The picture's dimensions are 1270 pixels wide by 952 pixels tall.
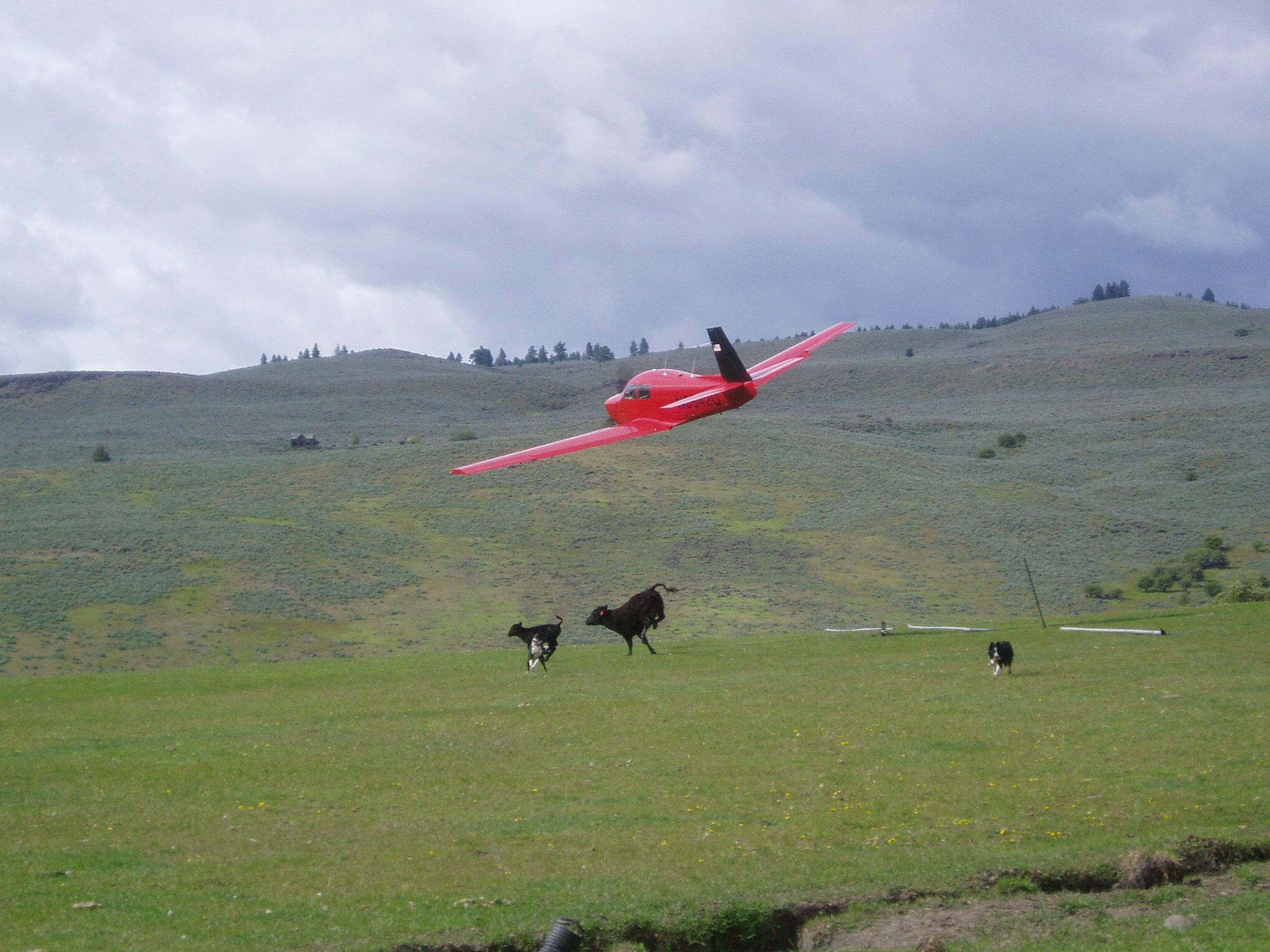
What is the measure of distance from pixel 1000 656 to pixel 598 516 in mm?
45210

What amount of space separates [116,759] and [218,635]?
29.0 m

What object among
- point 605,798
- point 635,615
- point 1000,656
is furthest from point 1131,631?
point 605,798

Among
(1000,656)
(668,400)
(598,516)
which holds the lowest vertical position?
(1000,656)

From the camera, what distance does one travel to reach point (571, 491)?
70.2 m

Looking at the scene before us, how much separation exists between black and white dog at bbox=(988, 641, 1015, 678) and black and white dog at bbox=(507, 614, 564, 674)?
29.6ft

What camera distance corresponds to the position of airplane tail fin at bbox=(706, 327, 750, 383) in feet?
74.8

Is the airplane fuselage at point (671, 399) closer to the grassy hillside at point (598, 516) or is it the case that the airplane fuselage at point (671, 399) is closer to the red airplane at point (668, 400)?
the red airplane at point (668, 400)

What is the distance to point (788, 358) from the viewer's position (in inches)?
1078

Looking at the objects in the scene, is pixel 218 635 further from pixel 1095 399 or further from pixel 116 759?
pixel 1095 399

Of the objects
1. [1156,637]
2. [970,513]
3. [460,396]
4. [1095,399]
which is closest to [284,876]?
[1156,637]

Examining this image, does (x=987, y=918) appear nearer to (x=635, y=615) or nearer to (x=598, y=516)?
(x=635, y=615)

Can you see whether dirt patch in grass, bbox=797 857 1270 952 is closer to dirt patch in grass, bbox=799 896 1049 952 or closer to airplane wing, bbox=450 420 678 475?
dirt patch in grass, bbox=799 896 1049 952

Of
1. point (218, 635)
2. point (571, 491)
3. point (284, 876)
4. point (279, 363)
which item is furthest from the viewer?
point (279, 363)

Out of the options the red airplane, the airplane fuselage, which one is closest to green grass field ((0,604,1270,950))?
the red airplane
